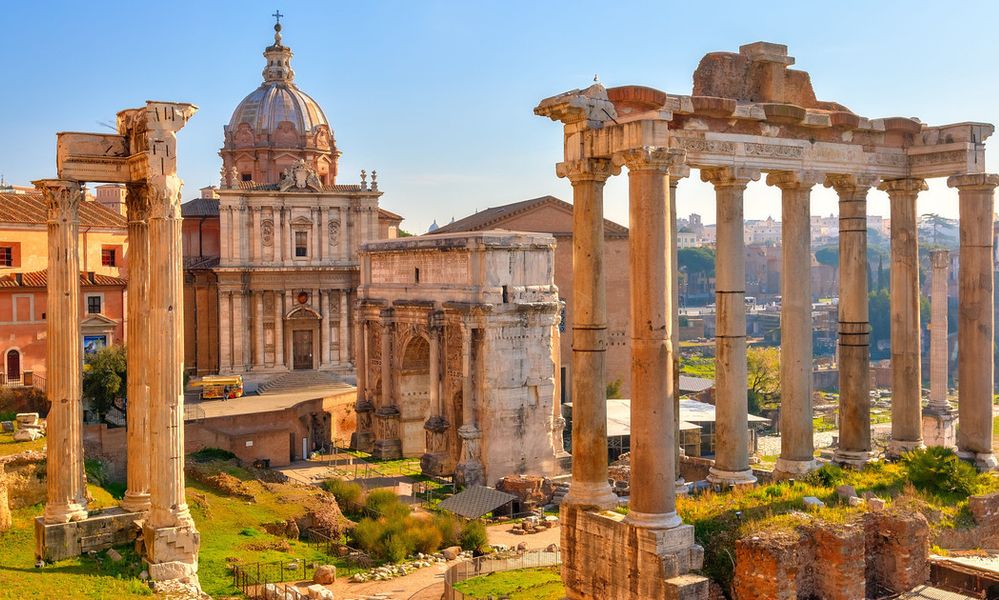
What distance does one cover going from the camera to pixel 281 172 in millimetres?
52594

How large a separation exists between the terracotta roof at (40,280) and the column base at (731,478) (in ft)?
84.6

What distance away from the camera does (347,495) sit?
30.8 meters

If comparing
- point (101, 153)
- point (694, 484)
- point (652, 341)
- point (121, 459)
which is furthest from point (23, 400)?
point (652, 341)

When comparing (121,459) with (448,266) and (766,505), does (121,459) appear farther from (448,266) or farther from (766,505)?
(766,505)

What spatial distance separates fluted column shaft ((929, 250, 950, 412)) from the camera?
35.1m

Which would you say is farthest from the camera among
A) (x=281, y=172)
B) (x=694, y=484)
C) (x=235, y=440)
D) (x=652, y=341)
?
(x=281, y=172)

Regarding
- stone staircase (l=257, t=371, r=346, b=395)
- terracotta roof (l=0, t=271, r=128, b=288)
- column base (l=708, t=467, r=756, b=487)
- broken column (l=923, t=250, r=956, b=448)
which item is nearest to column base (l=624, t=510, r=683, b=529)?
column base (l=708, t=467, r=756, b=487)

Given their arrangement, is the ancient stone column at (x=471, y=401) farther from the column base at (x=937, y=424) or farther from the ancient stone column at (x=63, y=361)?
the ancient stone column at (x=63, y=361)

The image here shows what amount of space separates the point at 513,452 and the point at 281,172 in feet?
75.9

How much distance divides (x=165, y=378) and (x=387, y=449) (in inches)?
886

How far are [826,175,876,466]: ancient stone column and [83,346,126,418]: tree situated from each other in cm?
2277

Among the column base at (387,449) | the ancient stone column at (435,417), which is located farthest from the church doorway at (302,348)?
the ancient stone column at (435,417)

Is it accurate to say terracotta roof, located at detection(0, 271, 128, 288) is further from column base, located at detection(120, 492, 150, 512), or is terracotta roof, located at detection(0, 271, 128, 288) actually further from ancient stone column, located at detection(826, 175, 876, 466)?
ancient stone column, located at detection(826, 175, 876, 466)

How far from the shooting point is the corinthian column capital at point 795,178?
56.7ft
